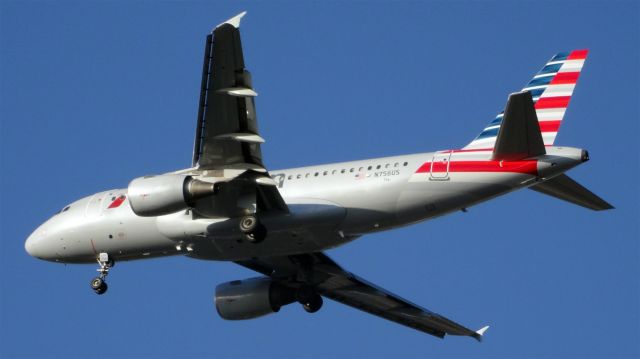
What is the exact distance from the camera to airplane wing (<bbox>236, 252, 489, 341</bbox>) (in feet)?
128

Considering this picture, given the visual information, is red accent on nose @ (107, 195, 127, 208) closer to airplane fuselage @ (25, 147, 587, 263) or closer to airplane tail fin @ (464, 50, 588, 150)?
airplane fuselage @ (25, 147, 587, 263)

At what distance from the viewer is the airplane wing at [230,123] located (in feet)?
94.0

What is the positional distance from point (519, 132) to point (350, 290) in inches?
491

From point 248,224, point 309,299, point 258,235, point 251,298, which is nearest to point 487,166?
point 258,235

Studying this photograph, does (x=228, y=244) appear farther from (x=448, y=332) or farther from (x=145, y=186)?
(x=448, y=332)

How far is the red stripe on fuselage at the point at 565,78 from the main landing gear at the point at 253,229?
942 cm

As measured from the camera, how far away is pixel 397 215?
32.7 m

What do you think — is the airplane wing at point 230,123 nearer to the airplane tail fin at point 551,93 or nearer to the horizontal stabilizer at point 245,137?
the horizontal stabilizer at point 245,137

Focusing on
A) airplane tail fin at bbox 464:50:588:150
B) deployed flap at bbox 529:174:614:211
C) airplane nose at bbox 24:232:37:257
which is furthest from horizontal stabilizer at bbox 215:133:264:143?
airplane nose at bbox 24:232:37:257

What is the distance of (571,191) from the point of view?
32156mm

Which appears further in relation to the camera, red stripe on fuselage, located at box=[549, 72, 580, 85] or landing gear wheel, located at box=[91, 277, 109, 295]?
landing gear wheel, located at box=[91, 277, 109, 295]

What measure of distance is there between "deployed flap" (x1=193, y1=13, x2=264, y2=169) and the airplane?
0.09ft

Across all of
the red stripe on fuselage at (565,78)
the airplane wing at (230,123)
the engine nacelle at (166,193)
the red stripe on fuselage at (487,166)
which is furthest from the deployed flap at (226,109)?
the red stripe on fuselage at (565,78)

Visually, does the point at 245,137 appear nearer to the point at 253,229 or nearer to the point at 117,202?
the point at 253,229
